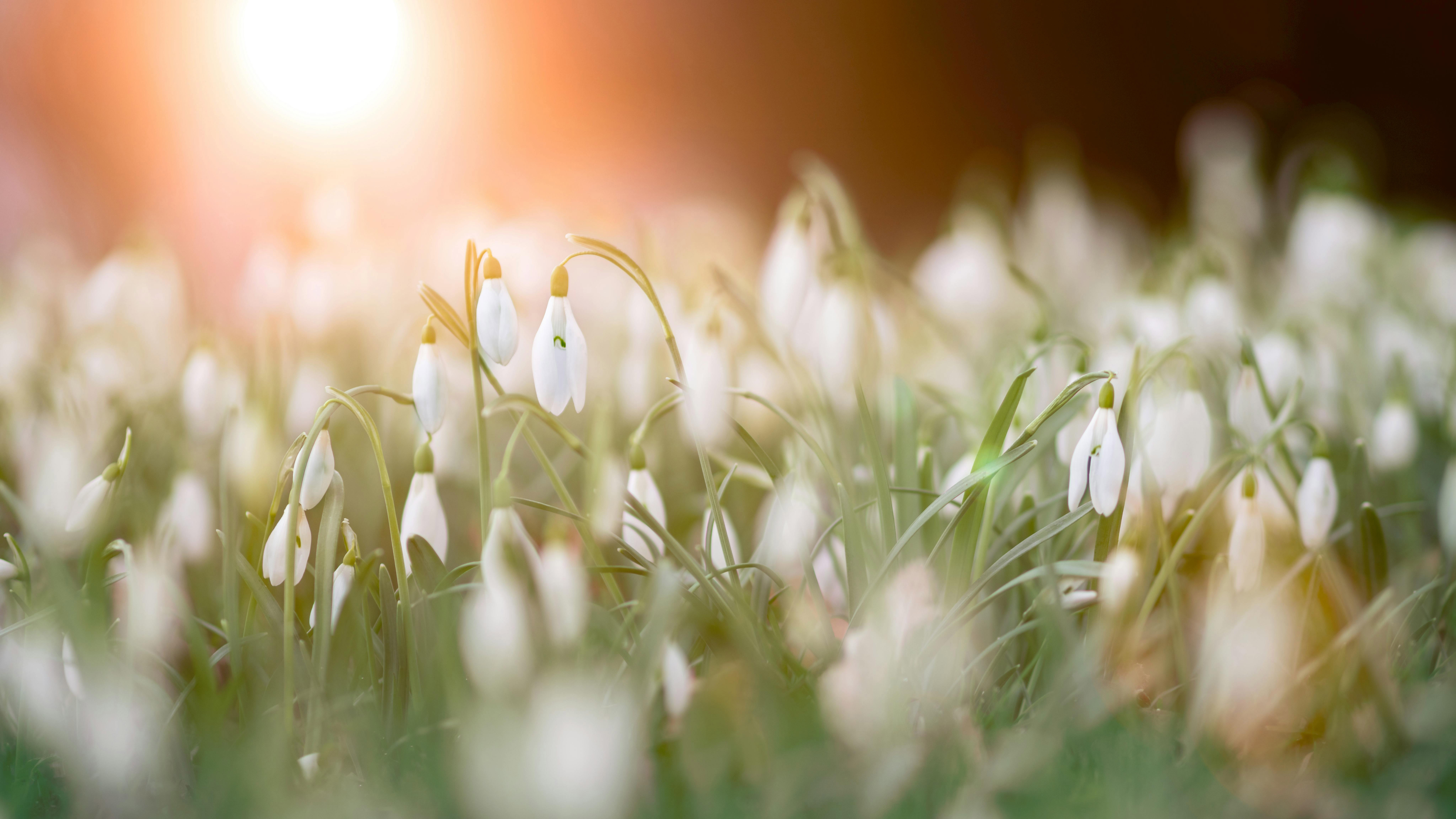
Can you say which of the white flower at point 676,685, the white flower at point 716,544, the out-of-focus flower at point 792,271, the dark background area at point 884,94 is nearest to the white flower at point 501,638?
the white flower at point 676,685

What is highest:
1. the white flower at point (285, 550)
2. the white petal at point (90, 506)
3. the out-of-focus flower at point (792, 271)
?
the out-of-focus flower at point (792, 271)

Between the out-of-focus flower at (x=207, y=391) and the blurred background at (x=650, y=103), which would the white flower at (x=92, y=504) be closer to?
the out-of-focus flower at (x=207, y=391)

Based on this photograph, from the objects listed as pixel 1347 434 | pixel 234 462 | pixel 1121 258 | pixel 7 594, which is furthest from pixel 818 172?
pixel 1121 258

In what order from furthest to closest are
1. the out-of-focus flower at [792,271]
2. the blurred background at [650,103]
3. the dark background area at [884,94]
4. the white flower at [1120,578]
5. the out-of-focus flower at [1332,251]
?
the dark background area at [884,94] < the blurred background at [650,103] < the out-of-focus flower at [1332,251] < the out-of-focus flower at [792,271] < the white flower at [1120,578]

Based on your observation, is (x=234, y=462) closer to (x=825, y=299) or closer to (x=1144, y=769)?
(x=825, y=299)

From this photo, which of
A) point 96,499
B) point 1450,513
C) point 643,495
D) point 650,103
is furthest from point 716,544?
point 650,103

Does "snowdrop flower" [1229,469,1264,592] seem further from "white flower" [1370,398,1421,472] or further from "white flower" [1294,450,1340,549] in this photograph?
"white flower" [1370,398,1421,472]
